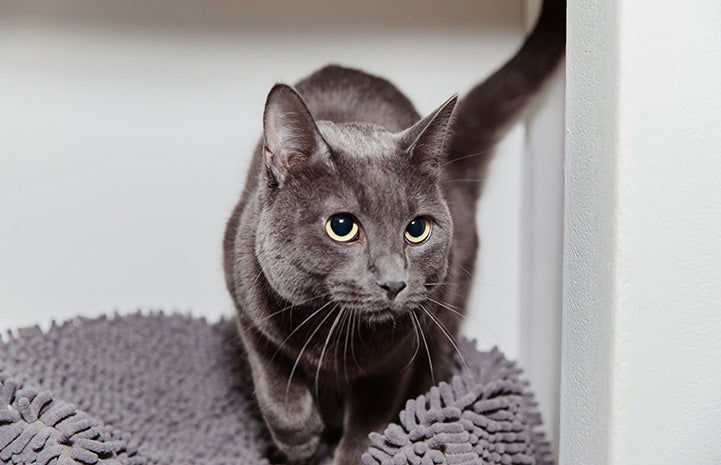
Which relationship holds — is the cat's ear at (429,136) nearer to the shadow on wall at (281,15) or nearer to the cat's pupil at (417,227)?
the cat's pupil at (417,227)

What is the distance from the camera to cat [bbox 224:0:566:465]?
3.31ft

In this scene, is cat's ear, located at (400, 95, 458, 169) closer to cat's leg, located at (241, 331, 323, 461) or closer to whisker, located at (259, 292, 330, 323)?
whisker, located at (259, 292, 330, 323)

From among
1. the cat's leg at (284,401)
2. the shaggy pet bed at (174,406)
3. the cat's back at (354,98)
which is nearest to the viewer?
the shaggy pet bed at (174,406)

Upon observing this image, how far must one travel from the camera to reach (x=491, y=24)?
161 centimetres

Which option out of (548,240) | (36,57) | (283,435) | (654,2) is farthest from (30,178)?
(654,2)

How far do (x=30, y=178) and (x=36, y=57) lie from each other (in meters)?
0.25

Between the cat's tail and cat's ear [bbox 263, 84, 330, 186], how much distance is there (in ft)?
1.86

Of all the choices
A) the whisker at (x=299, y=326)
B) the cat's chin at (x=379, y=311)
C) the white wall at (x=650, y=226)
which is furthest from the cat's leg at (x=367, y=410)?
the white wall at (x=650, y=226)

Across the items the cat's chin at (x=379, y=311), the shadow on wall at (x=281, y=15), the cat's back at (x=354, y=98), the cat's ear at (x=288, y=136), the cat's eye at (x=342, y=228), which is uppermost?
the shadow on wall at (x=281, y=15)

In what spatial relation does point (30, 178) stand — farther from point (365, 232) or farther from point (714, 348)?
point (714, 348)

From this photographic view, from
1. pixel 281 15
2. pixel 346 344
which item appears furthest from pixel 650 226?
pixel 281 15

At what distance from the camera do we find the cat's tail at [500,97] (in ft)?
5.02

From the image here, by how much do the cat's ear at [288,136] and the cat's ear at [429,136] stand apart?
0.40ft

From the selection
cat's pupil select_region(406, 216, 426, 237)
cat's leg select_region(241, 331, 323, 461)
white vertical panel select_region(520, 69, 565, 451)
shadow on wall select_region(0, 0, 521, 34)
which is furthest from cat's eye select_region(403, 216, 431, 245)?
shadow on wall select_region(0, 0, 521, 34)
